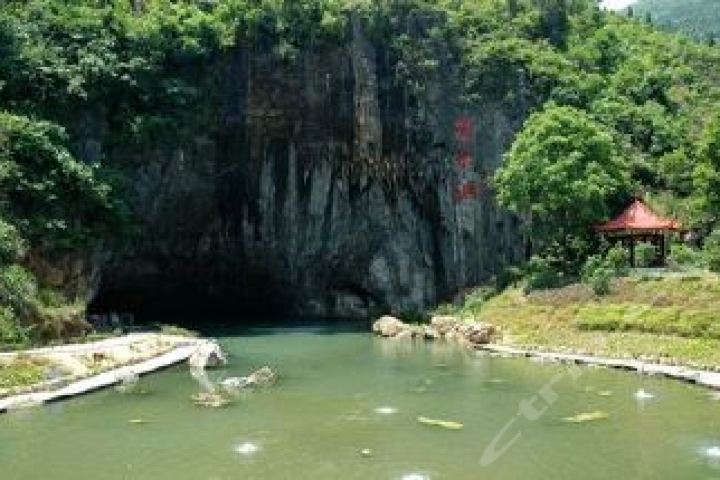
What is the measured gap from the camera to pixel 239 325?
57.1 m

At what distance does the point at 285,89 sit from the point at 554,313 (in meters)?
22.1

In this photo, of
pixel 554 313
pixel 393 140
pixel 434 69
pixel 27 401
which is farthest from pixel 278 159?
pixel 27 401

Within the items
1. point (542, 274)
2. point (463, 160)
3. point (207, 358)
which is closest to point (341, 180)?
point (463, 160)

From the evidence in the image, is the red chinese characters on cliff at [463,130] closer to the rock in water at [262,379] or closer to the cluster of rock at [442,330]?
the cluster of rock at [442,330]

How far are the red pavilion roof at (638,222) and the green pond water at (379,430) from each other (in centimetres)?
1506

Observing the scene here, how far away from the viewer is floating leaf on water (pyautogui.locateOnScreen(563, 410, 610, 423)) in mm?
25594

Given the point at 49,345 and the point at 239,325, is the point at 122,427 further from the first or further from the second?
the point at 239,325

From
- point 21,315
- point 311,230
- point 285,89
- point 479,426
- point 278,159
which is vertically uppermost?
point 285,89

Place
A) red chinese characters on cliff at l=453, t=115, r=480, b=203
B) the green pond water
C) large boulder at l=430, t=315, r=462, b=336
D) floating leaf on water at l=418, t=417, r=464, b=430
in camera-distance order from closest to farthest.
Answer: the green pond water
floating leaf on water at l=418, t=417, r=464, b=430
large boulder at l=430, t=315, r=462, b=336
red chinese characters on cliff at l=453, t=115, r=480, b=203

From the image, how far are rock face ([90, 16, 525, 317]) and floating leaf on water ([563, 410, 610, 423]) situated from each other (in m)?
29.7

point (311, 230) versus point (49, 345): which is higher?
point (311, 230)

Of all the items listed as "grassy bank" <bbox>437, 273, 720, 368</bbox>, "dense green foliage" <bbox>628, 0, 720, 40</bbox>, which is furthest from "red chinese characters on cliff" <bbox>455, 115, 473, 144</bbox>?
"dense green foliage" <bbox>628, 0, 720, 40</bbox>

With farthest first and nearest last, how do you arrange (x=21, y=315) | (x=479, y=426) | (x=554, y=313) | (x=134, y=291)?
(x=134, y=291), (x=554, y=313), (x=21, y=315), (x=479, y=426)

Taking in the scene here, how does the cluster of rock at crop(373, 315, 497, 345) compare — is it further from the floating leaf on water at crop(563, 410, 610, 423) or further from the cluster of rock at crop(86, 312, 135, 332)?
the floating leaf on water at crop(563, 410, 610, 423)
